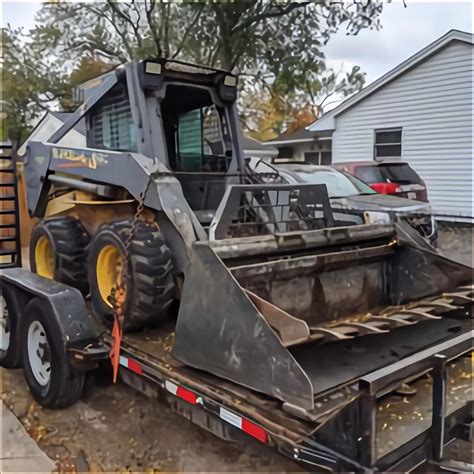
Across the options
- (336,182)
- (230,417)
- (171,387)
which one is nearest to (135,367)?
(171,387)

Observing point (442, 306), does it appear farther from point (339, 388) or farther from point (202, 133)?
point (202, 133)

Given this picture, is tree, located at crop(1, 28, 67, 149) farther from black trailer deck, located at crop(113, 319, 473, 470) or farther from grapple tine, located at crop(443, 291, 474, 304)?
grapple tine, located at crop(443, 291, 474, 304)

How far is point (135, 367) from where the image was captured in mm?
3107

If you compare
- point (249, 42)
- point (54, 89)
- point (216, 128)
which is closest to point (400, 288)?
point (216, 128)

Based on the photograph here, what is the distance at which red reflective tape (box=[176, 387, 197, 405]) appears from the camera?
8.52 ft

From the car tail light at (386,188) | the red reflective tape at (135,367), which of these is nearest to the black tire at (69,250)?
the red reflective tape at (135,367)

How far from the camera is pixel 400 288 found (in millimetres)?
3859

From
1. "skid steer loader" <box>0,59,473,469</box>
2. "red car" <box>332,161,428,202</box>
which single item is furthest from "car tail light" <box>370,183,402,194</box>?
"skid steer loader" <box>0,59,473,469</box>

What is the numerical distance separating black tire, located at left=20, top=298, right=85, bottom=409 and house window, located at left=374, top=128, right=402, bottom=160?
1187 centimetres

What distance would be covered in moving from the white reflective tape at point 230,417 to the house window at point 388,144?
12370 mm

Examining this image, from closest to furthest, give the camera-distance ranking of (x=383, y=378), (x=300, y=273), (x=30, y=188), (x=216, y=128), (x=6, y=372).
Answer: (x=383, y=378)
(x=300, y=273)
(x=6, y=372)
(x=216, y=128)
(x=30, y=188)

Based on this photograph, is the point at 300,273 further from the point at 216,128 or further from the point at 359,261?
the point at 216,128

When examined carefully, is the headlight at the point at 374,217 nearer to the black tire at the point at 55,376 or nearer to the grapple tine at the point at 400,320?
the grapple tine at the point at 400,320

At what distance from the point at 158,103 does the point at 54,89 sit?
454 inches
